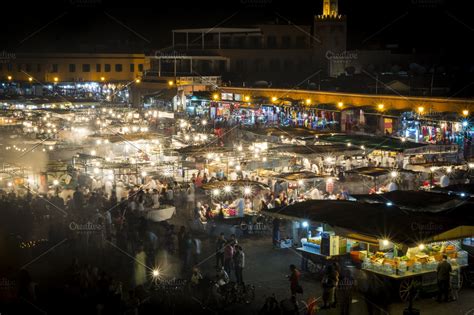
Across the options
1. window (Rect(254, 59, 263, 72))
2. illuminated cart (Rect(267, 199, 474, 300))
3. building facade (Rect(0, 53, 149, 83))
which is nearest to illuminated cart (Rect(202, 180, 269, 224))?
illuminated cart (Rect(267, 199, 474, 300))

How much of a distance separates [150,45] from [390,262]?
56959 millimetres

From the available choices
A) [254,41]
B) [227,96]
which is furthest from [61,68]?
[227,96]

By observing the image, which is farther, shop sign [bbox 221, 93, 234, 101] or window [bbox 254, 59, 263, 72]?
window [bbox 254, 59, 263, 72]

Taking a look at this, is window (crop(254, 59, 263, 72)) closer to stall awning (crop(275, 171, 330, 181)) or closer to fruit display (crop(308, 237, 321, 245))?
stall awning (crop(275, 171, 330, 181))

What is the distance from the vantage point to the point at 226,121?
31766mm

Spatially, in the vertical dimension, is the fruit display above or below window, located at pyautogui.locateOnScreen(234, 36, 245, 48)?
below

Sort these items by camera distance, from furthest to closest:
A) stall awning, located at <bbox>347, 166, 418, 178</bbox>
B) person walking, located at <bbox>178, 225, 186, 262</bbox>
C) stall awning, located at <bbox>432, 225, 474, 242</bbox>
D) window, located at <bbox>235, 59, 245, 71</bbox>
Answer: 1. window, located at <bbox>235, 59, 245, 71</bbox>
2. stall awning, located at <bbox>347, 166, 418, 178</bbox>
3. person walking, located at <bbox>178, 225, 186, 262</bbox>
4. stall awning, located at <bbox>432, 225, 474, 242</bbox>

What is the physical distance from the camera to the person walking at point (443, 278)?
35.5 feet

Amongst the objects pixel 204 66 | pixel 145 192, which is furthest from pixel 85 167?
pixel 204 66

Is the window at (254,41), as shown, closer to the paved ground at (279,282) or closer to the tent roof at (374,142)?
the tent roof at (374,142)

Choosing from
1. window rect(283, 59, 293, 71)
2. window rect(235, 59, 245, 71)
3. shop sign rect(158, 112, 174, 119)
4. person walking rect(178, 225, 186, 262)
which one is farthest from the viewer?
window rect(283, 59, 293, 71)

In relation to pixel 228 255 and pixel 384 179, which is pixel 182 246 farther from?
pixel 384 179

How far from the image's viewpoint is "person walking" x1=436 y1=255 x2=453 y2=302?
1082cm

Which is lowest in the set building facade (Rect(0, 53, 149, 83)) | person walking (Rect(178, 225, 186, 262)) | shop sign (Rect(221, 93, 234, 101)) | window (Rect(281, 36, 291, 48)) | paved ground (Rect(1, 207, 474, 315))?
paved ground (Rect(1, 207, 474, 315))
